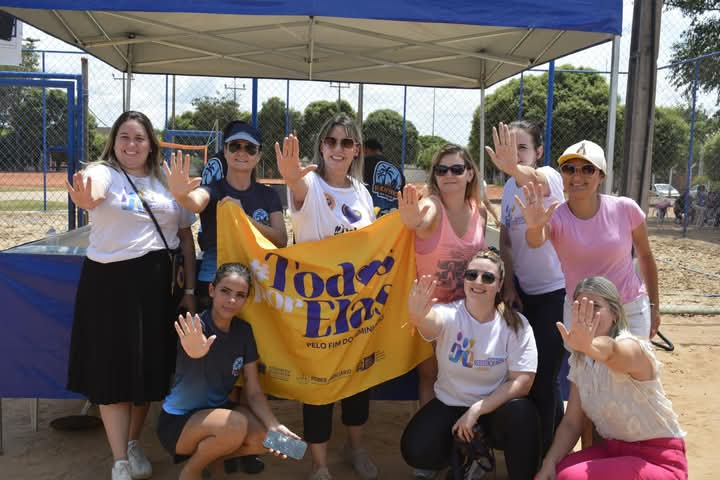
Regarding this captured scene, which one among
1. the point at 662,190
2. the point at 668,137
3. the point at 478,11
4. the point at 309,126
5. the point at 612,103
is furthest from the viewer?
the point at 662,190

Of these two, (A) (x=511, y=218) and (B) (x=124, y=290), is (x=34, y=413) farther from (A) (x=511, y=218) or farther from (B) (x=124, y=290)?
(A) (x=511, y=218)

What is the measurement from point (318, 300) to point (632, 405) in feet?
5.22

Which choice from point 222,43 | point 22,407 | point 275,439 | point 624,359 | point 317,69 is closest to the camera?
point 624,359

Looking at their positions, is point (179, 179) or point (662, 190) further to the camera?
point (662, 190)

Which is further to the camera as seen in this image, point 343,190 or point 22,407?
point 22,407

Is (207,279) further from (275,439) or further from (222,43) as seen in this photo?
(222,43)

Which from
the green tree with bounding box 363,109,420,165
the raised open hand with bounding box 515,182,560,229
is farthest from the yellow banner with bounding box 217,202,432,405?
the green tree with bounding box 363,109,420,165

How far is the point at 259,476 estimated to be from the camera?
370 centimetres

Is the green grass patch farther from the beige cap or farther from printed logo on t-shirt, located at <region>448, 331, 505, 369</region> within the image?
the beige cap

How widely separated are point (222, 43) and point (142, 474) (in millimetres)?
4166

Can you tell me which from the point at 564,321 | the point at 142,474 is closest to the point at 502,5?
the point at 564,321

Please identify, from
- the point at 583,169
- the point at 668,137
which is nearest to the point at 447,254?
the point at 583,169

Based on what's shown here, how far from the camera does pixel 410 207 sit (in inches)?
127

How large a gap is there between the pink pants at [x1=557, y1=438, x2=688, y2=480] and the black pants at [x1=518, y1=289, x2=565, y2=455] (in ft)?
1.64
